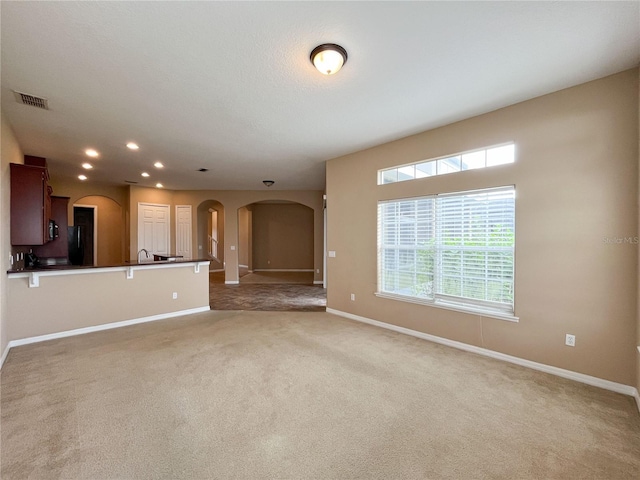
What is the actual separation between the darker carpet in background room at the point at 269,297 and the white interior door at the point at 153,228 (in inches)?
74.9

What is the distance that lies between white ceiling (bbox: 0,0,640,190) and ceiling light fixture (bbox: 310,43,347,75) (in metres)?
0.06

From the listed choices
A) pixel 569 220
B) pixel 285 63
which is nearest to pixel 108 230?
pixel 285 63

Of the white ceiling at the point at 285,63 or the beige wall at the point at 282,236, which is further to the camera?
the beige wall at the point at 282,236

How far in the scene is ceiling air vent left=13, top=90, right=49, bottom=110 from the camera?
113 inches

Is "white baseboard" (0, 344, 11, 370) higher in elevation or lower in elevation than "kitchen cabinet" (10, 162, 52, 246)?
lower

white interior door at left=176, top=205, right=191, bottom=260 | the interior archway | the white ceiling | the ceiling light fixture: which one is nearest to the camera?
the white ceiling

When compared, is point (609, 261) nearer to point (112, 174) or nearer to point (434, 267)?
point (434, 267)

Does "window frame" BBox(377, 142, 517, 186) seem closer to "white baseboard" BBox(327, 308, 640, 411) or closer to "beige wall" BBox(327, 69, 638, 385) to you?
"beige wall" BBox(327, 69, 638, 385)

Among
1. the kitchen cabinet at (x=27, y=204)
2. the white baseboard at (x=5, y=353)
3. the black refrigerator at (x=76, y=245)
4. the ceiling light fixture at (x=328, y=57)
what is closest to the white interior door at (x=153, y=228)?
the black refrigerator at (x=76, y=245)

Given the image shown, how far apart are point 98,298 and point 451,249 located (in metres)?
5.13

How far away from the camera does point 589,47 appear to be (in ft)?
7.17

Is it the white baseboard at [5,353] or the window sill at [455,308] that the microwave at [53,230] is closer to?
the white baseboard at [5,353]

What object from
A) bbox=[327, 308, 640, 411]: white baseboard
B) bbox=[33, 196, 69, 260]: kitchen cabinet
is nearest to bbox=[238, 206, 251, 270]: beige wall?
bbox=[33, 196, 69, 260]: kitchen cabinet

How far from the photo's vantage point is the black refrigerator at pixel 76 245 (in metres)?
7.88
